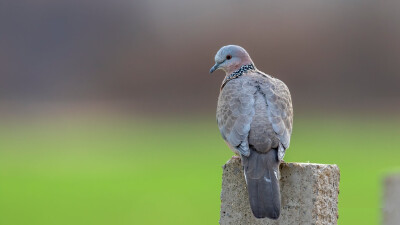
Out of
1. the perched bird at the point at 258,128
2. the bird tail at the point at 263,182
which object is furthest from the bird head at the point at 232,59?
the bird tail at the point at 263,182

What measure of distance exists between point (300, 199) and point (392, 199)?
0.54 m

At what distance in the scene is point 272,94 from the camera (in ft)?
15.3

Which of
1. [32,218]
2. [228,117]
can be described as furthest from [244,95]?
[32,218]

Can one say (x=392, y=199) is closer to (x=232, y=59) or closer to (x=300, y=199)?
(x=300, y=199)

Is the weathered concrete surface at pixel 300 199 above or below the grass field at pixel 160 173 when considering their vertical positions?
below

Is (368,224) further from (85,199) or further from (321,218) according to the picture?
(321,218)

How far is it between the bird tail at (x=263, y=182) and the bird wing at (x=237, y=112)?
89 millimetres

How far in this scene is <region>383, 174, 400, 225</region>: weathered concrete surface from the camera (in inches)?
130

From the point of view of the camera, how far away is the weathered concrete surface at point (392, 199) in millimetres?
3303

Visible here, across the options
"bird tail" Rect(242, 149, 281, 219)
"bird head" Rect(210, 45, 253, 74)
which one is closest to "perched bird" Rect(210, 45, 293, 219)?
"bird tail" Rect(242, 149, 281, 219)

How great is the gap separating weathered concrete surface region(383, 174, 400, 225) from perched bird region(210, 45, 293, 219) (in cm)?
54

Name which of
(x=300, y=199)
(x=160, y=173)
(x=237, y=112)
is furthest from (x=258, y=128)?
(x=160, y=173)

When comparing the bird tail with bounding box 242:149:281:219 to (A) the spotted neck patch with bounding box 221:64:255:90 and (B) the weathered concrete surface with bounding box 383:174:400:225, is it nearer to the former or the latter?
(B) the weathered concrete surface with bounding box 383:174:400:225

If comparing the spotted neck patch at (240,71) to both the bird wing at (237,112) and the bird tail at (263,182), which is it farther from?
the bird tail at (263,182)
